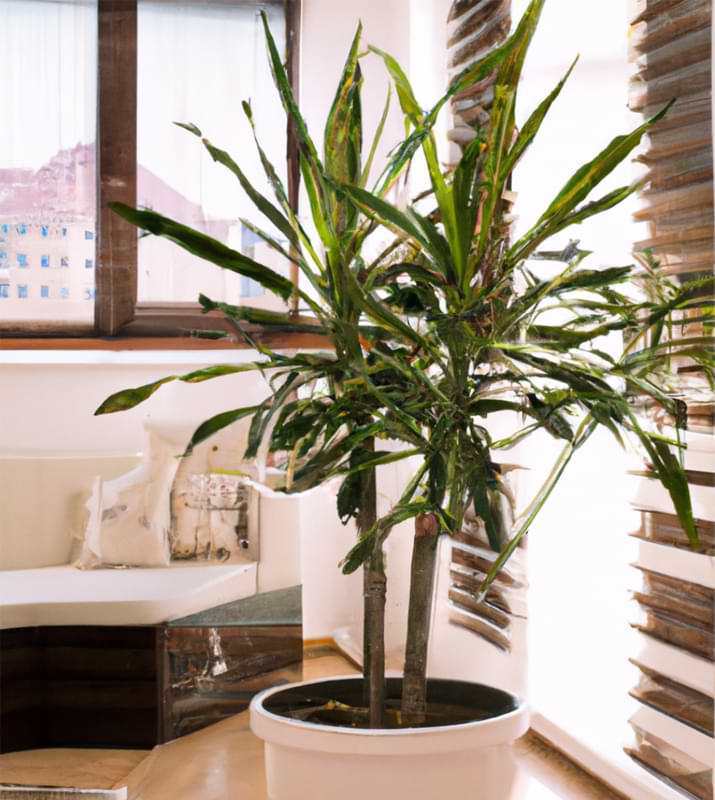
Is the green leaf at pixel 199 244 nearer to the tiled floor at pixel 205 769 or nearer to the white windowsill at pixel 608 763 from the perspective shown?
the white windowsill at pixel 608 763

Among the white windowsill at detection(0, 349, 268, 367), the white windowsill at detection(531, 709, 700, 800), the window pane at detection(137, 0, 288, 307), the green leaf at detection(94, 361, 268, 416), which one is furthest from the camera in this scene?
the window pane at detection(137, 0, 288, 307)

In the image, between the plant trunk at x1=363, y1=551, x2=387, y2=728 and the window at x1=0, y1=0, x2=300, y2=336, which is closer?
the plant trunk at x1=363, y1=551, x2=387, y2=728

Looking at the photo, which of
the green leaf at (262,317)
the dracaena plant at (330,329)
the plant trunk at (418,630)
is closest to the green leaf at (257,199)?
the dracaena plant at (330,329)

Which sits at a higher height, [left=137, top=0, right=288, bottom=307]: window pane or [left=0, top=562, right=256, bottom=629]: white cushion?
[left=137, top=0, right=288, bottom=307]: window pane

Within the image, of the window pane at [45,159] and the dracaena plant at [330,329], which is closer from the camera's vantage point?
the dracaena plant at [330,329]

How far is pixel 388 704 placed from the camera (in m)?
1.57

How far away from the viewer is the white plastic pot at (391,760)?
4.42 feet

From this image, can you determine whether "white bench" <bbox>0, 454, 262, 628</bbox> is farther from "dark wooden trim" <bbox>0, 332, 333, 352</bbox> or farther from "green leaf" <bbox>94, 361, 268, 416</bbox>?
"green leaf" <bbox>94, 361, 268, 416</bbox>

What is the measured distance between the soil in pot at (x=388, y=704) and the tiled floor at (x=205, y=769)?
0.74 metres

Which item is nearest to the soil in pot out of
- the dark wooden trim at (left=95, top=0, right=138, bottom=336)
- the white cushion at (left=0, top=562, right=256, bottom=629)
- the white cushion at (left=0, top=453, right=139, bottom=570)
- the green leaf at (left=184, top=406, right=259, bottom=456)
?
the green leaf at (left=184, top=406, right=259, bottom=456)

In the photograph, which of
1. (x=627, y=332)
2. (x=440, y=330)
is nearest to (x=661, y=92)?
(x=627, y=332)

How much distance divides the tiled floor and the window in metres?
1.16

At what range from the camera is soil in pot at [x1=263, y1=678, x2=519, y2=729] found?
1.50 metres

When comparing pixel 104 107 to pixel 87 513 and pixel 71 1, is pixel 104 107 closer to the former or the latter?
pixel 71 1
